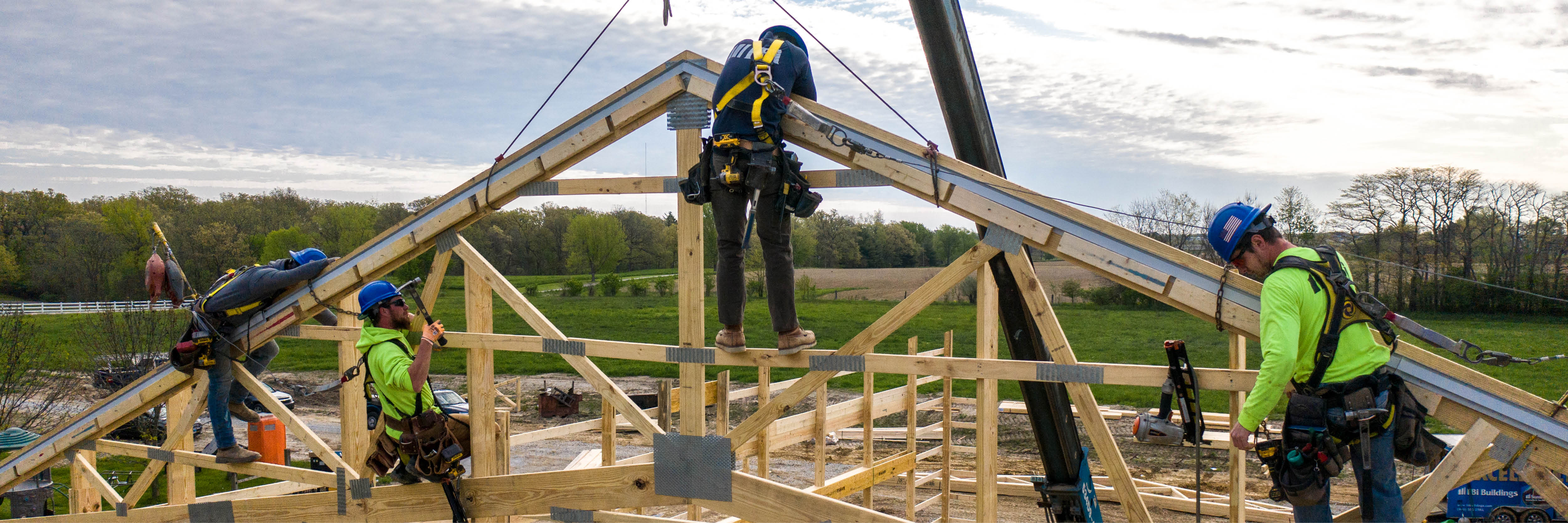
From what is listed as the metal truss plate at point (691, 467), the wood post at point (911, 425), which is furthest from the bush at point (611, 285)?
the metal truss plate at point (691, 467)

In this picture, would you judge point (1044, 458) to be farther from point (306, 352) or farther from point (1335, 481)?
point (306, 352)

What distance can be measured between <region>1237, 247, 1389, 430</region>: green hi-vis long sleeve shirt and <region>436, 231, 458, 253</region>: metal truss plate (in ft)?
19.1

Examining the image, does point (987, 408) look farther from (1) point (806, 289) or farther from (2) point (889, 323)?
(1) point (806, 289)

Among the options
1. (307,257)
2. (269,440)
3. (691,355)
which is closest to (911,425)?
(691,355)

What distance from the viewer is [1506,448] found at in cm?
456

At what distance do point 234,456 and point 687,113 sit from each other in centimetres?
563

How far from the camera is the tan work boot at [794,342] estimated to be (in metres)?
6.02

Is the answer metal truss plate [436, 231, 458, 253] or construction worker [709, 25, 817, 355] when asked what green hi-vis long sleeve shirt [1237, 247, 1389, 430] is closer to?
construction worker [709, 25, 817, 355]

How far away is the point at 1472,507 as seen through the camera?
1188 centimetres

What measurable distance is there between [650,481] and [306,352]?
40689 millimetres

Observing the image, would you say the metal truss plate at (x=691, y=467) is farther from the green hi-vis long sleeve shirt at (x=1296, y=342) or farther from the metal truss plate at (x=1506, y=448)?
the metal truss plate at (x=1506, y=448)

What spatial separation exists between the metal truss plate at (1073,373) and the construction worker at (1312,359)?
2.66 feet

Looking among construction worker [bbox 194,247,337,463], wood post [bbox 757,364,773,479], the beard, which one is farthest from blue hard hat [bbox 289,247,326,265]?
wood post [bbox 757,364,773,479]

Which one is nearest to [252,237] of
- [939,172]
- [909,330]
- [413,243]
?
[909,330]
